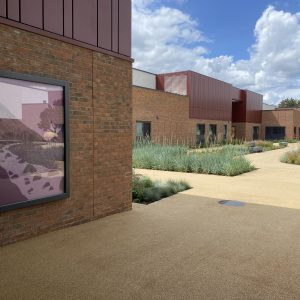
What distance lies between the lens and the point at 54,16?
18.5 ft

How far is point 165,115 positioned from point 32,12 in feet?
74.7

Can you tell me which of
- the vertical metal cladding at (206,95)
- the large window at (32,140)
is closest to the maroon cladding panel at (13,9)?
the large window at (32,140)

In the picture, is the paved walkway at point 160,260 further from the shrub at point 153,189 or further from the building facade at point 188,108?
the building facade at point 188,108

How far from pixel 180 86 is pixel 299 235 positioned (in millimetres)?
27545

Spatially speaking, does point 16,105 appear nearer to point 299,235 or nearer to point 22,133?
point 22,133

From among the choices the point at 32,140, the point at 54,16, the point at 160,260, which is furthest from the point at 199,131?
the point at 160,260

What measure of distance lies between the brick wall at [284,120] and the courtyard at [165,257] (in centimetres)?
4346

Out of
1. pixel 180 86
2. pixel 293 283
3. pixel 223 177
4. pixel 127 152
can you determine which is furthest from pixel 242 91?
pixel 293 283

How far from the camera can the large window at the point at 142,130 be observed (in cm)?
2452

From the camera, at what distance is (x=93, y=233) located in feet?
19.2

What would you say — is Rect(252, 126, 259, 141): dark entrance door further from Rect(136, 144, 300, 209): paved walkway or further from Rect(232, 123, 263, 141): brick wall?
Rect(136, 144, 300, 209): paved walkway

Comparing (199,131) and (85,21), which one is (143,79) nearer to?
(199,131)

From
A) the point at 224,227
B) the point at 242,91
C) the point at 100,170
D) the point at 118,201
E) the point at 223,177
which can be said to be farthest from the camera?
the point at 242,91

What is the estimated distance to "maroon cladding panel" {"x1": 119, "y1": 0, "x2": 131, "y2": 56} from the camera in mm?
7047
